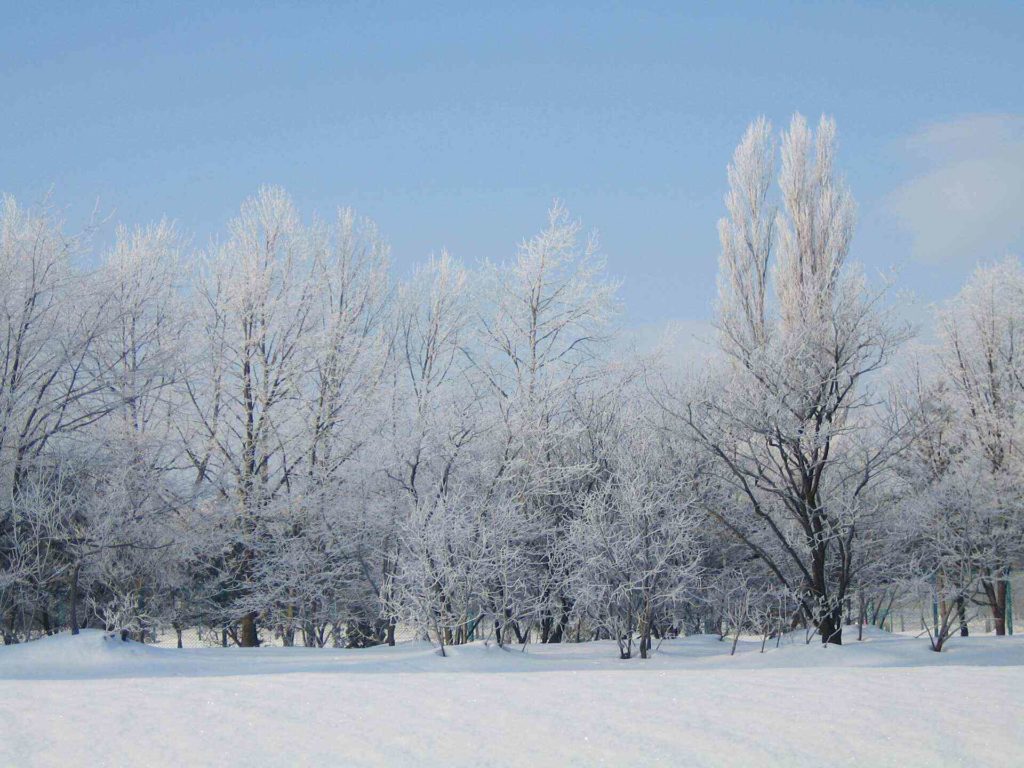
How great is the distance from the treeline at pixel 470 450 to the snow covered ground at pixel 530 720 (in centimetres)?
658

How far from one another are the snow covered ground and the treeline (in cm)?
→ 658

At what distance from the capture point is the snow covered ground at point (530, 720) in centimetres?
572

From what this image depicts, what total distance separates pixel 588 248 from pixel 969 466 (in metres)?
10.3

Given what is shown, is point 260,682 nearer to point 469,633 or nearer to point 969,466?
point 469,633

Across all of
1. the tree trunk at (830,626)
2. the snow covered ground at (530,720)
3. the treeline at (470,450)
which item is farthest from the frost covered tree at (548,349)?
the snow covered ground at (530,720)

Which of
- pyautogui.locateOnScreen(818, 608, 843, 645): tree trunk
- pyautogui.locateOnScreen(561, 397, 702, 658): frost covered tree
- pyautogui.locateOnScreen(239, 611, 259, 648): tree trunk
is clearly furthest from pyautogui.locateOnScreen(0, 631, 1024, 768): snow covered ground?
pyautogui.locateOnScreen(239, 611, 259, 648): tree trunk

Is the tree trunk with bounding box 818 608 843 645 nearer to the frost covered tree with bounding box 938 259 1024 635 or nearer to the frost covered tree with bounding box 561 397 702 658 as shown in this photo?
the frost covered tree with bounding box 561 397 702 658

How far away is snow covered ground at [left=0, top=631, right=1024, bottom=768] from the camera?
18.8 feet

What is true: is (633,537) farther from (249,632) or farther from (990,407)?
(990,407)

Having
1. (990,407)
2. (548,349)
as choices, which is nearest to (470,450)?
→ (548,349)

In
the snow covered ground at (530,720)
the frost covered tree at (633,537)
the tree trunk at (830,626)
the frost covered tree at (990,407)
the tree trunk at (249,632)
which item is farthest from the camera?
the frost covered tree at (990,407)

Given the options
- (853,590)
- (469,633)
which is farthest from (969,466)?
(469,633)

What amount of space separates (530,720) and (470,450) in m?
12.0

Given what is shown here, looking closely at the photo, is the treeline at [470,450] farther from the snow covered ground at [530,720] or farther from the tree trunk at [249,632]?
the snow covered ground at [530,720]
